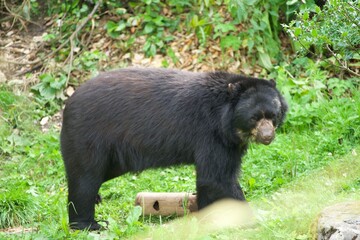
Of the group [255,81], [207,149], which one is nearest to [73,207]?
[207,149]

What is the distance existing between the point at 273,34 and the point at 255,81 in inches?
147

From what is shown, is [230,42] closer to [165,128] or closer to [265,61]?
[265,61]

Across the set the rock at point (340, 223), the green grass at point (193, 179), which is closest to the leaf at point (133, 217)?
the green grass at point (193, 179)

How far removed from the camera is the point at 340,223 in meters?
4.96

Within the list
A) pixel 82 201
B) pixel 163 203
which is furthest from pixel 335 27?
pixel 82 201

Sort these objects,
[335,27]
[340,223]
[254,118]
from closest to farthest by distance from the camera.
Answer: [340,223] < [335,27] < [254,118]

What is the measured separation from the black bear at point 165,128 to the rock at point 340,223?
1.58 metres

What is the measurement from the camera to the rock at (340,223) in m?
4.87

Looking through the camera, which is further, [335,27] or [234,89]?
[234,89]

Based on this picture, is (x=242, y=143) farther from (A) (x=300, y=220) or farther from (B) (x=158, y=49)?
(B) (x=158, y=49)

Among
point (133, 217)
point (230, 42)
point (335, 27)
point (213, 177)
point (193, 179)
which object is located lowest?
point (193, 179)

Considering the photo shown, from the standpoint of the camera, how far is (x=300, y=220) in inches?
222

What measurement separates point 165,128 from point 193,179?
1.64 metres

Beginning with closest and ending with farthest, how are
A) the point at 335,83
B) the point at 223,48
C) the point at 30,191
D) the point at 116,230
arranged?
1. the point at 116,230
2. the point at 30,191
3. the point at 335,83
4. the point at 223,48
